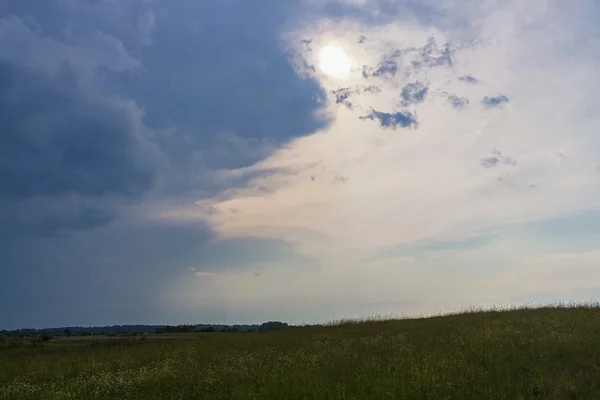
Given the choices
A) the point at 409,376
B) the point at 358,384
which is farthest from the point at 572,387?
the point at 358,384

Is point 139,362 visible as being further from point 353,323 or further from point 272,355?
point 353,323

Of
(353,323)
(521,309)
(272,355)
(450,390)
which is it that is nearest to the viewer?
(450,390)

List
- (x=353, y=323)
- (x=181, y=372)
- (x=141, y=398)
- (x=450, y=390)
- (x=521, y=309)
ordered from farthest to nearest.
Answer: (x=353, y=323) < (x=521, y=309) < (x=181, y=372) < (x=141, y=398) < (x=450, y=390)

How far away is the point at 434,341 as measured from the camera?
57.6 feet

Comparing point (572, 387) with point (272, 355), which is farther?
Result: point (272, 355)

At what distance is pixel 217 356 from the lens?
1767 cm

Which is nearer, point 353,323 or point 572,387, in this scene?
point 572,387

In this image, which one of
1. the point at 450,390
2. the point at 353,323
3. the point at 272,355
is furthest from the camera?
the point at 353,323

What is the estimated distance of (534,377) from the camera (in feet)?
37.4

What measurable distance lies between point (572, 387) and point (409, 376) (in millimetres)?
3550

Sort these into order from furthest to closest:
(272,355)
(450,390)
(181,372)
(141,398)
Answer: (272,355), (181,372), (141,398), (450,390)

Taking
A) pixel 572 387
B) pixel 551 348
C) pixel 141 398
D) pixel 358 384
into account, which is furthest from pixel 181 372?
pixel 551 348

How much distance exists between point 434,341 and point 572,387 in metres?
7.24

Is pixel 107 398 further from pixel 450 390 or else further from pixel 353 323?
pixel 353 323
